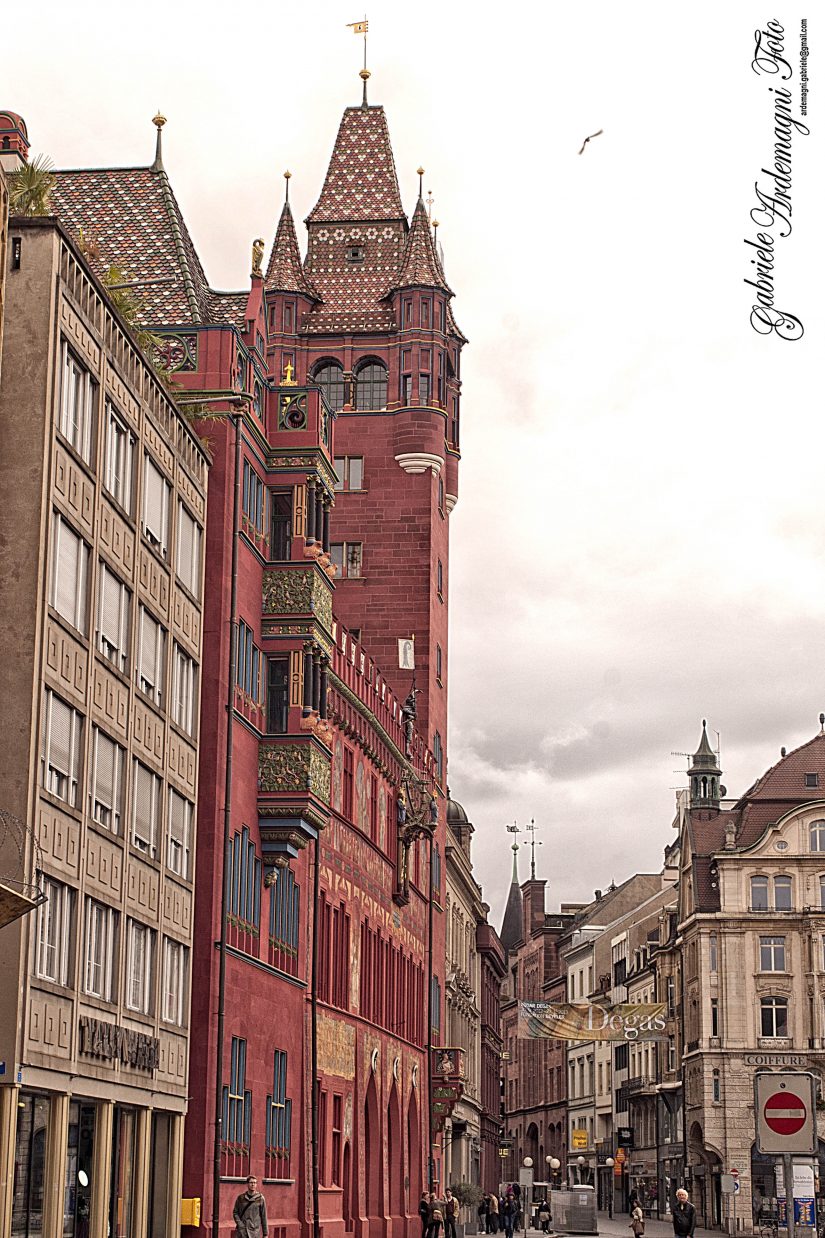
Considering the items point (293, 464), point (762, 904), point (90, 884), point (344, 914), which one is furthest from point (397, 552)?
point (90, 884)

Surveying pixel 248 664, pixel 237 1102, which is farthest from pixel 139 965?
pixel 248 664

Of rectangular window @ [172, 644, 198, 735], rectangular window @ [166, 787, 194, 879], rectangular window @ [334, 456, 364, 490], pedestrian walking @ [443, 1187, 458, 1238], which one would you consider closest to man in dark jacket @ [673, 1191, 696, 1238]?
rectangular window @ [166, 787, 194, 879]

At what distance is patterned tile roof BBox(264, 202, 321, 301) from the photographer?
76188 mm

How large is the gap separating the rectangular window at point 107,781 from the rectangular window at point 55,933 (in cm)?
192

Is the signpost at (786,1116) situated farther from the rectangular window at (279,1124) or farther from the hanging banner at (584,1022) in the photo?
the hanging banner at (584,1022)

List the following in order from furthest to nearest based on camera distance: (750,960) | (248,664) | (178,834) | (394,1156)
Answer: (750,960), (394,1156), (248,664), (178,834)

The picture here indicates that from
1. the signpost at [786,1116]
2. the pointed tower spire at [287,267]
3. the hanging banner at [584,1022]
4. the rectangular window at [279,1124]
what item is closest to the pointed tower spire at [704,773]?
the hanging banner at [584,1022]

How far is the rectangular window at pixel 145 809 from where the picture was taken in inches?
1324

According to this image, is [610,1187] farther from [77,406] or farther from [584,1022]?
[77,406]

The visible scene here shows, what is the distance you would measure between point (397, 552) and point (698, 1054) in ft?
127

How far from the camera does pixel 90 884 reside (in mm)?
30375

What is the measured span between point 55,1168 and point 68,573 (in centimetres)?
872

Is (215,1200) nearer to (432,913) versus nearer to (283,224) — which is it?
(432,913)

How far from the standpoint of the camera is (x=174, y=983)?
3641 centimetres
